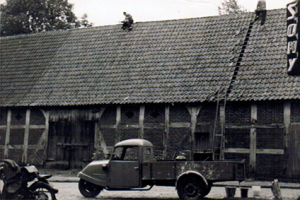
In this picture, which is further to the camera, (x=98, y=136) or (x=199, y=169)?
(x=98, y=136)

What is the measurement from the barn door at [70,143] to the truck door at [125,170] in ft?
23.9

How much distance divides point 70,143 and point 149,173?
28.3ft

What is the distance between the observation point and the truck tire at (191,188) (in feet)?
33.6

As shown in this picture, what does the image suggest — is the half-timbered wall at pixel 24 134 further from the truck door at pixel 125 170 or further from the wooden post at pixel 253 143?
the wooden post at pixel 253 143

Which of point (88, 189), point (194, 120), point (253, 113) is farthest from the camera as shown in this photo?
point (194, 120)

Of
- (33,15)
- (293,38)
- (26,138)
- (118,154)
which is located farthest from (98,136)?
(33,15)

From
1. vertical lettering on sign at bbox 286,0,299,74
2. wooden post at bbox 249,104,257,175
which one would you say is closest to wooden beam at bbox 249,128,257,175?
wooden post at bbox 249,104,257,175

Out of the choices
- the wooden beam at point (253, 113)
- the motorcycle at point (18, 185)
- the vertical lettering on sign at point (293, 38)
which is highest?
the vertical lettering on sign at point (293, 38)

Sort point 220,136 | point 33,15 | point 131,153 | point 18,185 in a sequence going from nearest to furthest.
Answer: point 18,185 < point 131,153 < point 220,136 < point 33,15

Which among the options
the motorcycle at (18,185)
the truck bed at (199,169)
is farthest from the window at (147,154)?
the motorcycle at (18,185)

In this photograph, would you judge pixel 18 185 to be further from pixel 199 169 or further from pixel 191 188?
pixel 199 169

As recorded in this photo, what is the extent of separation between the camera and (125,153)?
442 inches

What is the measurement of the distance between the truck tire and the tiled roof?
19.6 feet

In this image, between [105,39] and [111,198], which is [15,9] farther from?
[111,198]
